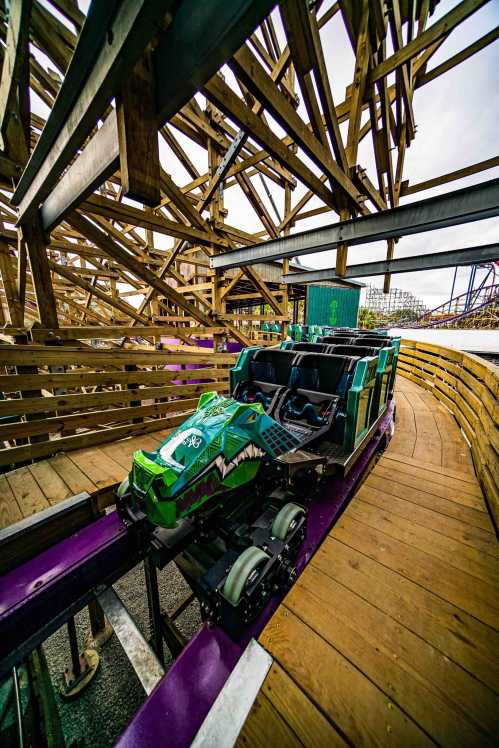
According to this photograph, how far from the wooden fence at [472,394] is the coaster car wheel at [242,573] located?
1924mm

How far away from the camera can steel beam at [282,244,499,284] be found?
403 cm

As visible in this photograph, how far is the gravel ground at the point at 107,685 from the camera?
6.66 ft

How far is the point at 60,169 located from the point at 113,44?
1.23 m

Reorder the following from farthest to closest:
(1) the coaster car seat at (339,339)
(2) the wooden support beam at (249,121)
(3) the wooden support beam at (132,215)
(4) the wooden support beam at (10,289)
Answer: (1) the coaster car seat at (339,339) < (4) the wooden support beam at (10,289) < (3) the wooden support beam at (132,215) < (2) the wooden support beam at (249,121)

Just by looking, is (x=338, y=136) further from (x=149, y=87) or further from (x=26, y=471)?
(x=26, y=471)

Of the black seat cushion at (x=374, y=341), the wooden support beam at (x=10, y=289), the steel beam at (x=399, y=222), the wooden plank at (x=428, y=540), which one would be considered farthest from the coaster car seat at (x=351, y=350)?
the wooden support beam at (x=10, y=289)

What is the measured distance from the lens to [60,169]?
195 centimetres

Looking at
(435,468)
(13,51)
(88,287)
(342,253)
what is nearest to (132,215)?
(13,51)

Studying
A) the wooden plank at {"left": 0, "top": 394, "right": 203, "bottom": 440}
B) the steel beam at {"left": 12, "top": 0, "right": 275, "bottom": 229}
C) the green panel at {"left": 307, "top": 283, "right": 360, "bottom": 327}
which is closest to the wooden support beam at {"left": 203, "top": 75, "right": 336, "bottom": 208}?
the steel beam at {"left": 12, "top": 0, "right": 275, "bottom": 229}

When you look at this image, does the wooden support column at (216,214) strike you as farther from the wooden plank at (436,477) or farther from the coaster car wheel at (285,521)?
the coaster car wheel at (285,521)

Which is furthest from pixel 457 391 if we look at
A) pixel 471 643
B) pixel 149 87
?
pixel 149 87

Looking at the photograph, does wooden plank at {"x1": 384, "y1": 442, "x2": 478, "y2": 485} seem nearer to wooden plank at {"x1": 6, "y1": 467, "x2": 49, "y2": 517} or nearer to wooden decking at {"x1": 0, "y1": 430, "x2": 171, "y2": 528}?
wooden decking at {"x1": 0, "y1": 430, "x2": 171, "y2": 528}

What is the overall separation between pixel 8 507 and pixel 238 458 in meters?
1.90

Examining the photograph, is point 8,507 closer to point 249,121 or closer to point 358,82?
point 249,121
